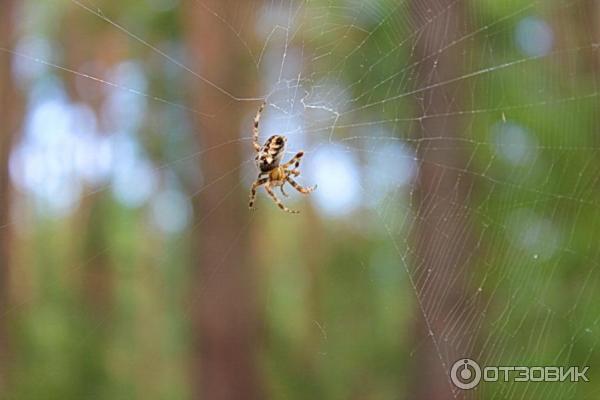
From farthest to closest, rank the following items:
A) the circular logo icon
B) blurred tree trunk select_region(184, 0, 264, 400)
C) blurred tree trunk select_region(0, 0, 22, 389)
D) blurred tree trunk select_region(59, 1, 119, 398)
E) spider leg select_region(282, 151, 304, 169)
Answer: blurred tree trunk select_region(59, 1, 119, 398)
blurred tree trunk select_region(0, 0, 22, 389)
blurred tree trunk select_region(184, 0, 264, 400)
the circular logo icon
spider leg select_region(282, 151, 304, 169)

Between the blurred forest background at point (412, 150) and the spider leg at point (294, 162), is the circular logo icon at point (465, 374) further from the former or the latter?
the spider leg at point (294, 162)

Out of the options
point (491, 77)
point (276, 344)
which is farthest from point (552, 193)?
point (276, 344)

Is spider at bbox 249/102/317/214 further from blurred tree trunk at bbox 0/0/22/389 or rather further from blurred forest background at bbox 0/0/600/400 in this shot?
blurred tree trunk at bbox 0/0/22/389

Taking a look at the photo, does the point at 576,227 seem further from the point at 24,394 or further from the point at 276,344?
the point at 24,394

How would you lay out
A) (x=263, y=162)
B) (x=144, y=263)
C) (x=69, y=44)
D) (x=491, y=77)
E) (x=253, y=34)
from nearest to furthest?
(x=263, y=162) < (x=491, y=77) < (x=253, y=34) < (x=69, y=44) < (x=144, y=263)

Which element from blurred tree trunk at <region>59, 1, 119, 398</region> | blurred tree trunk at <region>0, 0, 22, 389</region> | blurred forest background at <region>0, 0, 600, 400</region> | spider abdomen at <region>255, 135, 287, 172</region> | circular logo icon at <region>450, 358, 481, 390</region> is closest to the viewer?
spider abdomen at <region>255, 135, 287, 172</region>

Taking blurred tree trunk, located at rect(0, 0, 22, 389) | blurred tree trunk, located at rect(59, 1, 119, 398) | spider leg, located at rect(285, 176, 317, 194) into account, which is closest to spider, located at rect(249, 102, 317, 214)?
spider leg, located at rect(285, 176, 317, 194)

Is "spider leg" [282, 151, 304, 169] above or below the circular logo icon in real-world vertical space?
above
